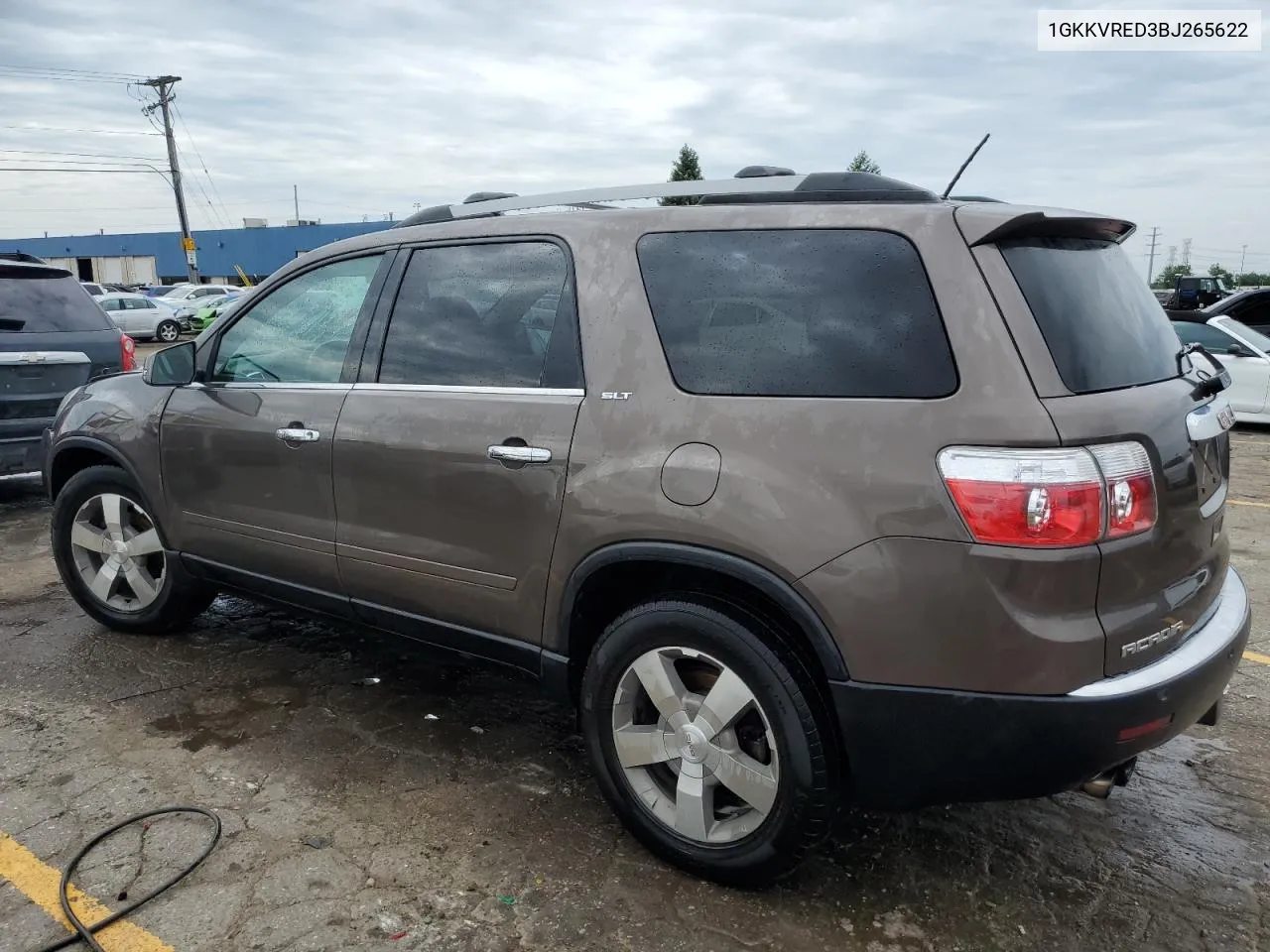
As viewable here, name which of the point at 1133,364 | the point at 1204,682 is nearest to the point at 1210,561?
the point at 1204,682

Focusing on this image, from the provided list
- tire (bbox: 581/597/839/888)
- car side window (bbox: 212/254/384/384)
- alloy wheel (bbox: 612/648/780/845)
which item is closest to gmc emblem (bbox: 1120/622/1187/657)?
tire (bbox: 581/597/839/888)

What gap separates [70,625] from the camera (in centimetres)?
459

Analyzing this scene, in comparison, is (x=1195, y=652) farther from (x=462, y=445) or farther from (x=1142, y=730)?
(x=462, y=445)

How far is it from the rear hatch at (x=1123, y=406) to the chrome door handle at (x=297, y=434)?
227 cm

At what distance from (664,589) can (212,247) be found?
7037cm

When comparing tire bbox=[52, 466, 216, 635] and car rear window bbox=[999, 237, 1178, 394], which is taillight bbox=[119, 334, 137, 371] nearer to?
tire bbox=[52, 466, 216, 635]

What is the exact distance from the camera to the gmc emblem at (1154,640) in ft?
7.13

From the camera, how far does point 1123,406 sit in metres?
2.23

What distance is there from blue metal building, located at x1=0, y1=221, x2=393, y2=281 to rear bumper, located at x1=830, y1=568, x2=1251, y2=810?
57.2 meters

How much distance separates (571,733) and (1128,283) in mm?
2339

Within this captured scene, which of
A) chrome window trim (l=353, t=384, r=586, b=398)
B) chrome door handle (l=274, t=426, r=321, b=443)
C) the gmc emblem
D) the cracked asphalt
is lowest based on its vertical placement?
the cracked asphalt

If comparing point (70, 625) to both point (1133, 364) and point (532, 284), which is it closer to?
point (532, 284)

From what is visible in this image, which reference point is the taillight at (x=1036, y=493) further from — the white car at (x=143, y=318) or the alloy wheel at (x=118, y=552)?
the white car at (x=143, y=318)

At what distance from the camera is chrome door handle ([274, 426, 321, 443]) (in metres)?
3.37
